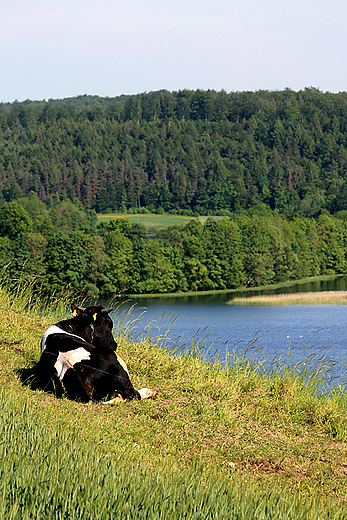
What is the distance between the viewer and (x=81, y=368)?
5.56 m

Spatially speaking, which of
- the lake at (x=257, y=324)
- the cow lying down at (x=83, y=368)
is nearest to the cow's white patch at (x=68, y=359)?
the cow lying down at (x=83, y=368)

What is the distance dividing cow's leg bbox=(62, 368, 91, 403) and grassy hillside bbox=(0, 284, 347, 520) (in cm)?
12

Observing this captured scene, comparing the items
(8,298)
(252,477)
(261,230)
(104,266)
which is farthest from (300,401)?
(261,230)

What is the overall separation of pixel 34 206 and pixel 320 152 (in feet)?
375

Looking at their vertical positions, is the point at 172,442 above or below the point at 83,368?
below

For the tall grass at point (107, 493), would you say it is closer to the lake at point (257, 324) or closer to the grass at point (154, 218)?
the lake at point (257, 324)

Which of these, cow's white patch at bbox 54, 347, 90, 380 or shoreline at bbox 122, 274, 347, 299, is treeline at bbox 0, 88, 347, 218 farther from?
cow's white patch at bbox 54, 347, 90, 380

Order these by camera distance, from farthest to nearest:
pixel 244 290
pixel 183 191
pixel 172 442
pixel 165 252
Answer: pixel 183 191, pixel 165 252, pixel 244 290, pixel 172 442

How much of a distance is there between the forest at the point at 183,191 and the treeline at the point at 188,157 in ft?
1.39

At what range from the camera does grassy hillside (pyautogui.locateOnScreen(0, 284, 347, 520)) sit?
2.86 m

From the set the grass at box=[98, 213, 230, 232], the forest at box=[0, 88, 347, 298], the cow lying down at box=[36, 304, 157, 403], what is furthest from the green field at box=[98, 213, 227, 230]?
the cow lying down at box=[36, 304, 157, 403]

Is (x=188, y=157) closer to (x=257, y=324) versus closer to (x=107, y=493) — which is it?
(x=257, y=324)

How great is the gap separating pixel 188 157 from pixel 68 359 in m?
173

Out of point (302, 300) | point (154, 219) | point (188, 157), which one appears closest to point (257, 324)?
point (302, 300)
